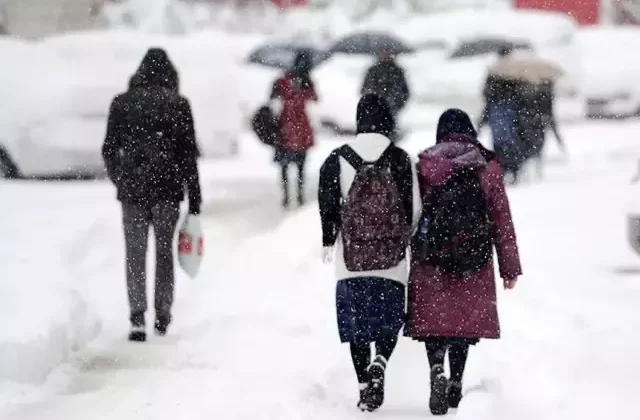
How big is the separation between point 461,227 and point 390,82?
4.03 metres

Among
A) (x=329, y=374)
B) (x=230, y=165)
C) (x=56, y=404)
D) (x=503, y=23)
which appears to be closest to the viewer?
(x=56, y=404)

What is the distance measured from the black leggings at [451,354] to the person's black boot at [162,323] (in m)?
1.62

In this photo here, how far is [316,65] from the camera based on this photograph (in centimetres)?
964

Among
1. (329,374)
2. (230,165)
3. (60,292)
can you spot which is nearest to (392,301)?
(329,374)

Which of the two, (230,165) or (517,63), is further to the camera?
(517,63)

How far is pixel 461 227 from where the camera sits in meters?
3.54

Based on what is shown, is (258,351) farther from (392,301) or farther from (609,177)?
(609,177)

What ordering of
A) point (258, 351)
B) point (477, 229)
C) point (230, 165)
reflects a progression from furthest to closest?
1. point (230, 165)
2. point (258, 351)
3. point (477, 229)

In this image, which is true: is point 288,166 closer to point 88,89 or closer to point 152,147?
point 88,89

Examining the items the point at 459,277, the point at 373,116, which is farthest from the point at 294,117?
the point at 459,277

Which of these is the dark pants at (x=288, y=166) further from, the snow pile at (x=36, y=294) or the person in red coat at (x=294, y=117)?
the snow pile at (x=36, y=294)

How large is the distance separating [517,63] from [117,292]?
393 centimetres

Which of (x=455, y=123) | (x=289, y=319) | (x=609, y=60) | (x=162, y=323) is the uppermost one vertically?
(x=455, y=123)

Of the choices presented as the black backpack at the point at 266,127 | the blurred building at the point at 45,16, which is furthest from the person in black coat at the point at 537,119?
the blurred building at the point at 45,16
